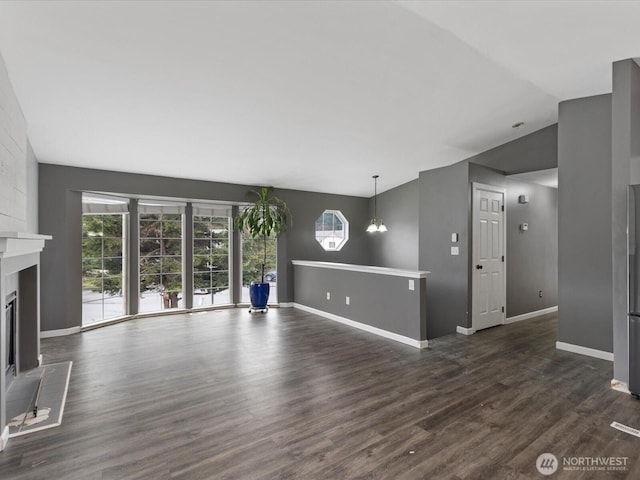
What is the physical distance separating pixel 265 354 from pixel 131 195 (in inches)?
135

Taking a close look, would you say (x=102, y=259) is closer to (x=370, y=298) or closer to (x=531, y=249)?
(x=370, y=298)

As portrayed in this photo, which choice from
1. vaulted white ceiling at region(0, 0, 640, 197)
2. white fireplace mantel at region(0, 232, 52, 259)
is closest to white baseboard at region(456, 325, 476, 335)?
vaulted white ceiling at region(0, 0, 640, 197)

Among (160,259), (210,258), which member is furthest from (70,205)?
(210,258)

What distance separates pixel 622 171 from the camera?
9.91 ft

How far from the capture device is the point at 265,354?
387cm

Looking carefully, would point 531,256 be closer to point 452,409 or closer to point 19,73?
point 452,409

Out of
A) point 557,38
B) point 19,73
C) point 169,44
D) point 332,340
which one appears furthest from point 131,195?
point 557,38

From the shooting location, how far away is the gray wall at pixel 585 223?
364cm

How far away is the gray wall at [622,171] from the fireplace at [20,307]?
482 centimetres

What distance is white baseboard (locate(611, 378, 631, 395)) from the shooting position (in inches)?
115

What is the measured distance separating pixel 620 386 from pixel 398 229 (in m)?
4.54

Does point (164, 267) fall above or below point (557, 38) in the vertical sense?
below

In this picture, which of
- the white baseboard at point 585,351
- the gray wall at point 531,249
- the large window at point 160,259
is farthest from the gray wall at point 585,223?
the large window at point 160,259

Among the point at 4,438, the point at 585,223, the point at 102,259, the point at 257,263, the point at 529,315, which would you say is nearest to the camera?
the point at 4,438
